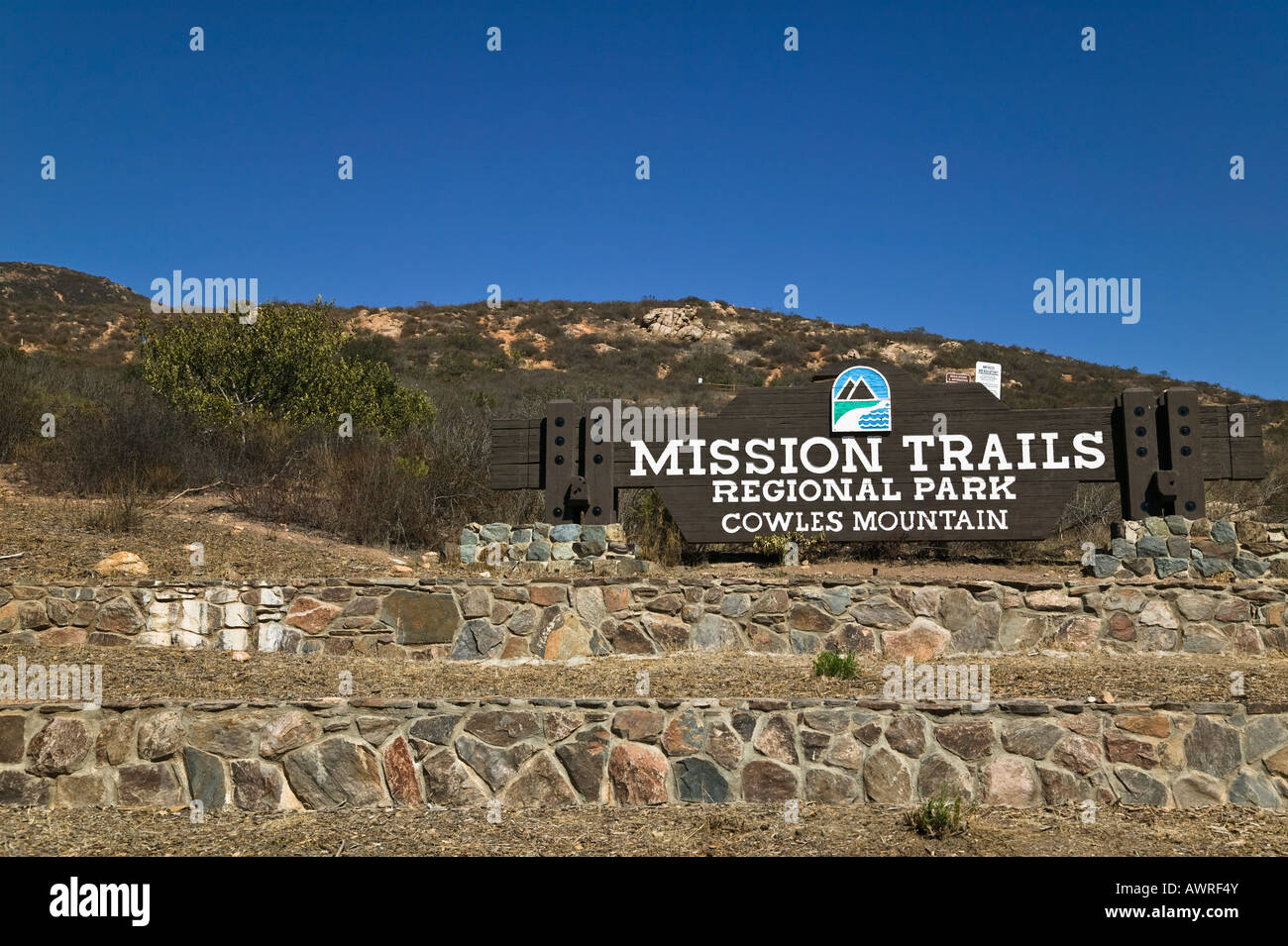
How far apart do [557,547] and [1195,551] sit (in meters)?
6.59

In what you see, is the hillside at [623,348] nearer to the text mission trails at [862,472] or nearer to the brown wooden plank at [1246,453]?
the text mission trails at [862,472]

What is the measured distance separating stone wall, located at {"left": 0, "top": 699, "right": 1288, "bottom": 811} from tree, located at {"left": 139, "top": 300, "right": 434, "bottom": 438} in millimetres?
13195

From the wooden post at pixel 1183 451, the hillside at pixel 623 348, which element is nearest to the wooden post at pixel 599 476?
the wooden post at pixel 1183 451

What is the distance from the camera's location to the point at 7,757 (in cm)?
551

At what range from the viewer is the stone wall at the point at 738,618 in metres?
9.06

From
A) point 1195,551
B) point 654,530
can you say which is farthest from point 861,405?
point 1195,551

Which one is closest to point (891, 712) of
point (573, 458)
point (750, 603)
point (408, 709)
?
point (408, 709)

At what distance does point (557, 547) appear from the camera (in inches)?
408

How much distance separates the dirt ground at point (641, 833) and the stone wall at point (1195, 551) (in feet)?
16.7

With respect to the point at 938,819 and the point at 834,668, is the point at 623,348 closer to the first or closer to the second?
the point at 834,668
